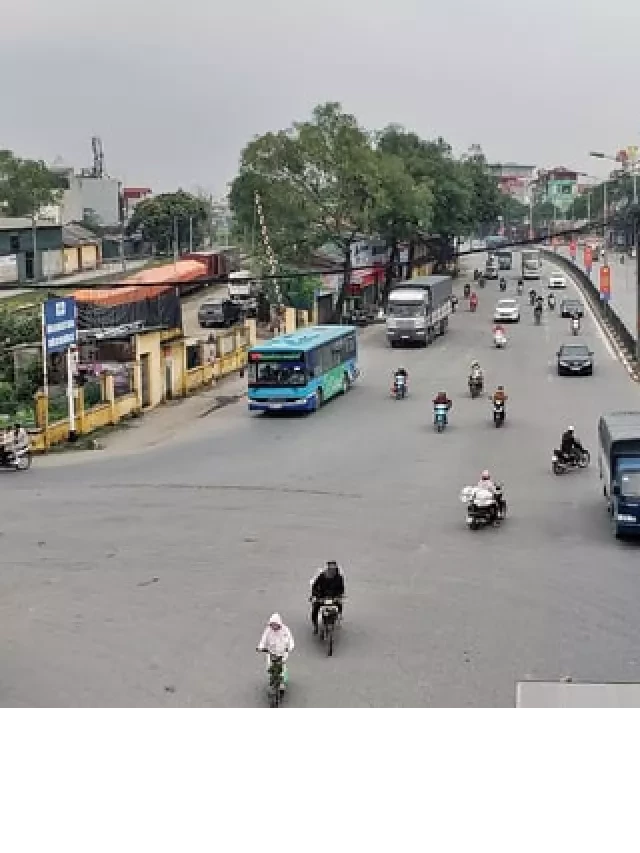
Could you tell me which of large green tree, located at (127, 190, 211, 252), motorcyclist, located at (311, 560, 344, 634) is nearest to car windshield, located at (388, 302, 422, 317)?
large green tree, located at (127, 190, 211, 252)

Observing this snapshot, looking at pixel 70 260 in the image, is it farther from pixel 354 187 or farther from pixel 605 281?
pixel 605 281

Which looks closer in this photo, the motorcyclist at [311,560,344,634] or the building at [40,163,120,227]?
the motorcyclist at [311,560,344,634]

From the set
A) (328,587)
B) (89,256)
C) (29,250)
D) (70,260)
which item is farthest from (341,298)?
(328,587)

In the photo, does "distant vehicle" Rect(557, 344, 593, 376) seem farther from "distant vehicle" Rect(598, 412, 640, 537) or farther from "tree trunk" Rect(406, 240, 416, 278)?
"distant vehicle" Rect(598, 412, 640, 537)

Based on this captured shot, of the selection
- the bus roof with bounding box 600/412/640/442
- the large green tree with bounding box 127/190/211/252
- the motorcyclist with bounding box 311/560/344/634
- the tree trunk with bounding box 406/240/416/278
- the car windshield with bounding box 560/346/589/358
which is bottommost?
the motorcyclist with bounding box 311/560/344/634

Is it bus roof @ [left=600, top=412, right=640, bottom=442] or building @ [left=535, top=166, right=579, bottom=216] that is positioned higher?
building @ [left=535, top=166, right=579, bottom=216]

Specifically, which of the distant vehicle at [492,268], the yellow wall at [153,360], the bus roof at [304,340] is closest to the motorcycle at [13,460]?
the bus roof at [304,340]

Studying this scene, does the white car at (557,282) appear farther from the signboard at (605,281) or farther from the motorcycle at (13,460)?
the motorcycle at (13,460)
